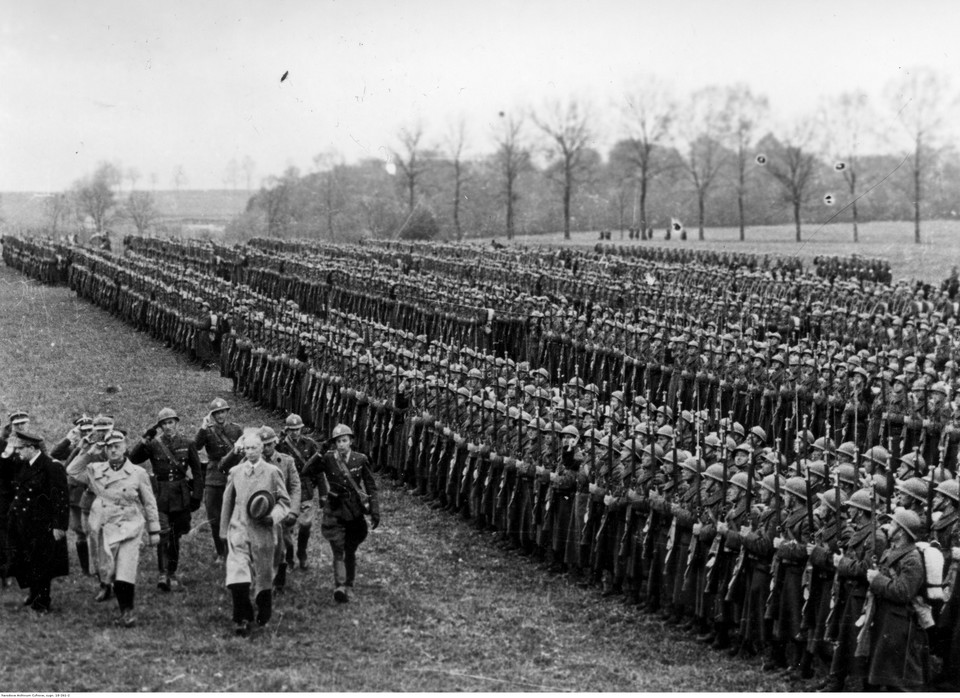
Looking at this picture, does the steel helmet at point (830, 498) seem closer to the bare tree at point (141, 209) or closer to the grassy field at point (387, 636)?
the grassy field at point (387, 636)

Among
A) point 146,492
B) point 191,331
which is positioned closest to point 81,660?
point 146,492

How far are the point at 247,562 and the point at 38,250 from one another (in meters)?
36.9

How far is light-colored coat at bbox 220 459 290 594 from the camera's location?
28.5 feet

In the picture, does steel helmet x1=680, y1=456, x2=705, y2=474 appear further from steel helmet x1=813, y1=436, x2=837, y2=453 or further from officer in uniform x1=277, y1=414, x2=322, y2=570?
officer in uniform x1=277, y1=414, x2=322, y2=570

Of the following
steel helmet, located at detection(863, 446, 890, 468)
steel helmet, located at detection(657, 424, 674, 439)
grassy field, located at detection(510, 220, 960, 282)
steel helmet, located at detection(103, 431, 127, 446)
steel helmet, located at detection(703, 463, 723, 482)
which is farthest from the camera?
A: grassy field, located at detection(510, 220, 960, 282)

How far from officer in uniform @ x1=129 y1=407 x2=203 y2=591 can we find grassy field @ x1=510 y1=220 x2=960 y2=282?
Answer: 3556cm

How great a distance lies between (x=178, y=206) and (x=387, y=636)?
8550 cm

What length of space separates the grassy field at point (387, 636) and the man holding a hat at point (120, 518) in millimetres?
340

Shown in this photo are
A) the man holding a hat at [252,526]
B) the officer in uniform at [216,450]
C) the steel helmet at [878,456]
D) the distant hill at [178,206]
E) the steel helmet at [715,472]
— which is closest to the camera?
the man holding a hat at [252,526]

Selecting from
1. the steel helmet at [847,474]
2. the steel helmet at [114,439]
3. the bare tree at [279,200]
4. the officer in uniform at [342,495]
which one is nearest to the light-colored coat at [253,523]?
the steel helmet at [114,439]

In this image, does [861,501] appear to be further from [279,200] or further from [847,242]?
[279,200]

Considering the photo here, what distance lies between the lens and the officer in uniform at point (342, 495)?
988cm

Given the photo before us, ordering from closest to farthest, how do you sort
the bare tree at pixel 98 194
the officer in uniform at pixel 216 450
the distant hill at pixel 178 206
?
the officer in uniform at pixel 216 450
the bare tree at pixel 98 194
the distant hill at pixel 178 206

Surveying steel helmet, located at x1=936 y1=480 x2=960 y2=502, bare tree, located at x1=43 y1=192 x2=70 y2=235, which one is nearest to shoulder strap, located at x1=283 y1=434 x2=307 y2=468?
steel helmet, located at x1=936 y1=480 x2=960 y2=502
